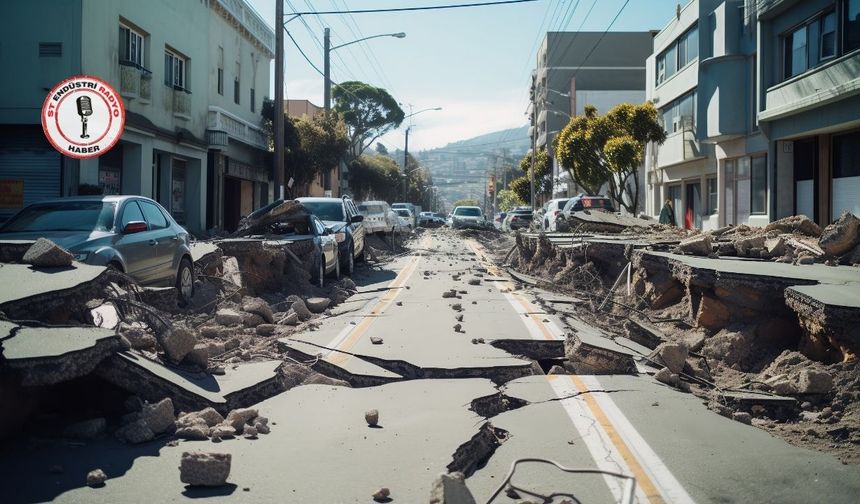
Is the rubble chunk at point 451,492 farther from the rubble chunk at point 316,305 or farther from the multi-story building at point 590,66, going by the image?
the multi-story building at point 590,66

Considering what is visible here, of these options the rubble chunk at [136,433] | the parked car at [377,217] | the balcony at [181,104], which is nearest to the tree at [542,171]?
the parked car at [377,217]

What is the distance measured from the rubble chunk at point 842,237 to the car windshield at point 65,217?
35.5ft

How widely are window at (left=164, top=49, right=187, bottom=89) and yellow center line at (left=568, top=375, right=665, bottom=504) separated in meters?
22.4

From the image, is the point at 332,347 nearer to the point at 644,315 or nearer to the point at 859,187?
the point at 644,315

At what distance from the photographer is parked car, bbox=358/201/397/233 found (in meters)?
31.1

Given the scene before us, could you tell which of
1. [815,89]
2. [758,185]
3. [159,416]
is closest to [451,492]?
[159,416]

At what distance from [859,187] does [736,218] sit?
379 inches

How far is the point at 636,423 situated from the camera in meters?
6.22

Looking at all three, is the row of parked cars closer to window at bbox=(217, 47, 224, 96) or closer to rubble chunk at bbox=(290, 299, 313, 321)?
window at bbox=(217, 47, 224, 96)

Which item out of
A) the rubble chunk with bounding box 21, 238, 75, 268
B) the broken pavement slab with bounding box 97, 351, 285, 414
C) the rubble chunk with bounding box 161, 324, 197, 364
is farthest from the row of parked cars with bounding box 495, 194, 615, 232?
the rubble chunk with bounding box 21, 238, 75, 268

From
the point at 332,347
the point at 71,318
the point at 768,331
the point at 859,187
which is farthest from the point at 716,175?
the point at 71,318

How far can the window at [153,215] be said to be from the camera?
11523 mm

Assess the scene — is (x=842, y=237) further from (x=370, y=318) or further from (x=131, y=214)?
(x=131, y=214)

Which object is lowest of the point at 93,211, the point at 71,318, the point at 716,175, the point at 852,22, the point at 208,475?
the point at 208,475
